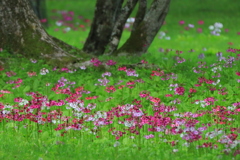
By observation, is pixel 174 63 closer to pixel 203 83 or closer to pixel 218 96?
pixel 203 83

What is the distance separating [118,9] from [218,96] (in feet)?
18.6

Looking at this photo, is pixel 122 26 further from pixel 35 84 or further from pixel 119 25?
pixel 35 84

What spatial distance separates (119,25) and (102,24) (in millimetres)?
599

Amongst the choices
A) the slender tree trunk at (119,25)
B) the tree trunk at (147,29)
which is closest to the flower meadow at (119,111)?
the tree trunk at (147,29)

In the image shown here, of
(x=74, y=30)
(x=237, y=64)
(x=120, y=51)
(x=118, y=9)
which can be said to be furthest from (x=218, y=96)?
(x=74, y=30)

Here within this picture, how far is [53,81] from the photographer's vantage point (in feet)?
32.2

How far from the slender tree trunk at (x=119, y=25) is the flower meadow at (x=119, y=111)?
93 cm

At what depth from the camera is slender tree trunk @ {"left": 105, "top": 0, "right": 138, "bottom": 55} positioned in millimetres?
12516

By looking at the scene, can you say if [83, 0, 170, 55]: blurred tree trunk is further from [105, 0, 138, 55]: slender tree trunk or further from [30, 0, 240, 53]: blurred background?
[30, 0, 240, 53]: blurred background

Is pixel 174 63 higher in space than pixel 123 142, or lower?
lower

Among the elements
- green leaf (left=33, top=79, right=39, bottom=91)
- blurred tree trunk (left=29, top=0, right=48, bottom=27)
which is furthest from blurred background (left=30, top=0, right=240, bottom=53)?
green leaf (left=33, top=79, right=39, bottom=91)

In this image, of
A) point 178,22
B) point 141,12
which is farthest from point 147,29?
point 178,22

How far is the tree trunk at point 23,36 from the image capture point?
10.9 metres

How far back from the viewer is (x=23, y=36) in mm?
10930
